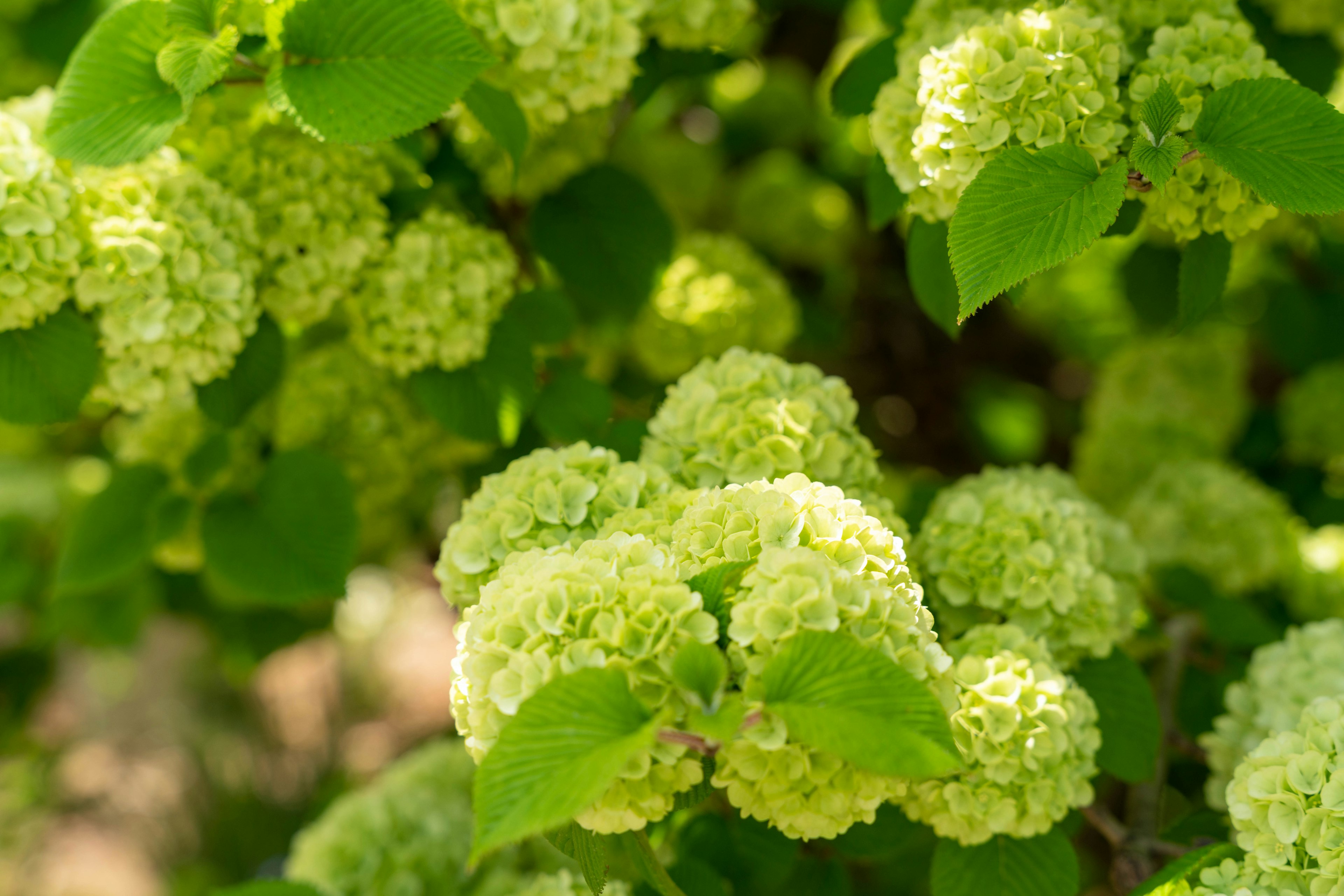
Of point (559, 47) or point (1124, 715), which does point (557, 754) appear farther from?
point (559, 47)

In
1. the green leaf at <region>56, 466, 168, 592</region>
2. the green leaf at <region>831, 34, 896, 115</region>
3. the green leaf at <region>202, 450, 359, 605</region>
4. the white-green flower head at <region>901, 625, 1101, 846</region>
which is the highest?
the green leaf at <region>831, 34, 896, 115</region>

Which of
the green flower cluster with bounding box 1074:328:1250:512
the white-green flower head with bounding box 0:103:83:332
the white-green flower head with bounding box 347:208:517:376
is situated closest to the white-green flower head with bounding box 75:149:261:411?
the white-green flower head with bounding box 0:103:83:332

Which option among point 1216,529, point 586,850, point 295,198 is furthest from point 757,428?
point 1216,529

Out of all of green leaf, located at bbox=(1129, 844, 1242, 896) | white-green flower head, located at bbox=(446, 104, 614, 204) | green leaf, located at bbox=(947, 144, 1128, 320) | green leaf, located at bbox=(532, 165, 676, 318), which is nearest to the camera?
green leaf, located at bbox=(947, 144, 1128, 320)

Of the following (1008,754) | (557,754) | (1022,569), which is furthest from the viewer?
(1022,569)

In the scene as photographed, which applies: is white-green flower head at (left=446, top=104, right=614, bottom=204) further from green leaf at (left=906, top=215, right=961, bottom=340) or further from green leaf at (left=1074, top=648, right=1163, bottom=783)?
green leaf at (left=1074, top=648, right=1163, bottom=783)
